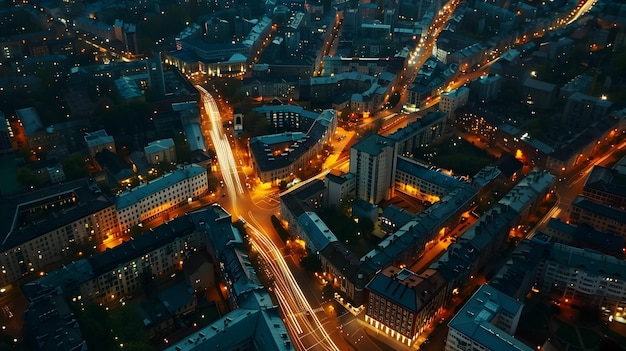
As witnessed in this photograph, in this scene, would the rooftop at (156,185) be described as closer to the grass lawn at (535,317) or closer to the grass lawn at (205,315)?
the grass lawn at (205,315)

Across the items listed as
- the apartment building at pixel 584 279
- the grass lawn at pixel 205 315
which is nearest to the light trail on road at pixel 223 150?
the grass lawn at pixel 205 315

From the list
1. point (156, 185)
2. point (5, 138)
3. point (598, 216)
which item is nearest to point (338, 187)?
point (156, 185)

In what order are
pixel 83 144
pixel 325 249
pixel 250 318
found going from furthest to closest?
pixel 83 144, pixel 325 249, pixel 250 318

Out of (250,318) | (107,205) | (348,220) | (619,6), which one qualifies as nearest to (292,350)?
(250,318)

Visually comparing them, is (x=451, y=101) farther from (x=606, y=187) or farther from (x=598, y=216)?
(x=598, y=216)

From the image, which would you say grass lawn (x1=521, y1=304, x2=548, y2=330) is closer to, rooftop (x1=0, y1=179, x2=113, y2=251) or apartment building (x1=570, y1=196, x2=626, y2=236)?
apartment building (x1=570, y1=196, x2=626, y2=236)

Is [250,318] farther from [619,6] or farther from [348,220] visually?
[619,6]
